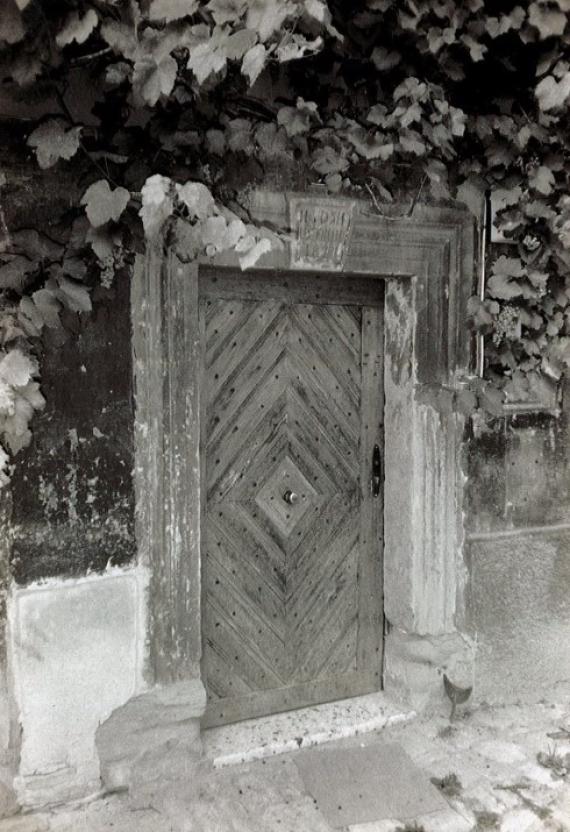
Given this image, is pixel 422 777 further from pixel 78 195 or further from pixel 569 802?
pixel 78 195

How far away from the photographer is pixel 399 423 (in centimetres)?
357

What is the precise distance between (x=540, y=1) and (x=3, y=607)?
10.1 feet

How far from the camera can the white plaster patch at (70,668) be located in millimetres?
2717

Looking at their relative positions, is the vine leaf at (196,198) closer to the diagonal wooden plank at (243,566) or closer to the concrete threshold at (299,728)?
the diagonal wooden plank at (243,566)

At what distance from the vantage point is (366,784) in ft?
9.98

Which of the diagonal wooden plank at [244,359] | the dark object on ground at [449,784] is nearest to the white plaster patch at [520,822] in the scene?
the dark object on ground at [449,784]

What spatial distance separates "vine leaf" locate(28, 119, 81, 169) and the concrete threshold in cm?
248

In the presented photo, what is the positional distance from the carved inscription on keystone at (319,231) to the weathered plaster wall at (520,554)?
1151 mm

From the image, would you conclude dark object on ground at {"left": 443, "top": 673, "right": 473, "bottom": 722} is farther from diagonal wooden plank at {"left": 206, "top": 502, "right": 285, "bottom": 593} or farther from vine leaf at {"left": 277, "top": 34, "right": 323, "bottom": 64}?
vine leaf at {"left": 277, "top": 34, "right": 323, "bottom": 64}

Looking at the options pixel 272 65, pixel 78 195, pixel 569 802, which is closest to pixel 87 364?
pixel 78 195

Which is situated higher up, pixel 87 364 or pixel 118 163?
pixel 118 163

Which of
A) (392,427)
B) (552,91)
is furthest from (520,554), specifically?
(552,91)

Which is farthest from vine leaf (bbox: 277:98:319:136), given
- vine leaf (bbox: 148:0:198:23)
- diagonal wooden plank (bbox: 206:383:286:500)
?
diagonal wooden plank (bbox: 206:383:286:500)

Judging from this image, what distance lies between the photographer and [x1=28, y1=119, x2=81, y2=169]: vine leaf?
2.47 m
